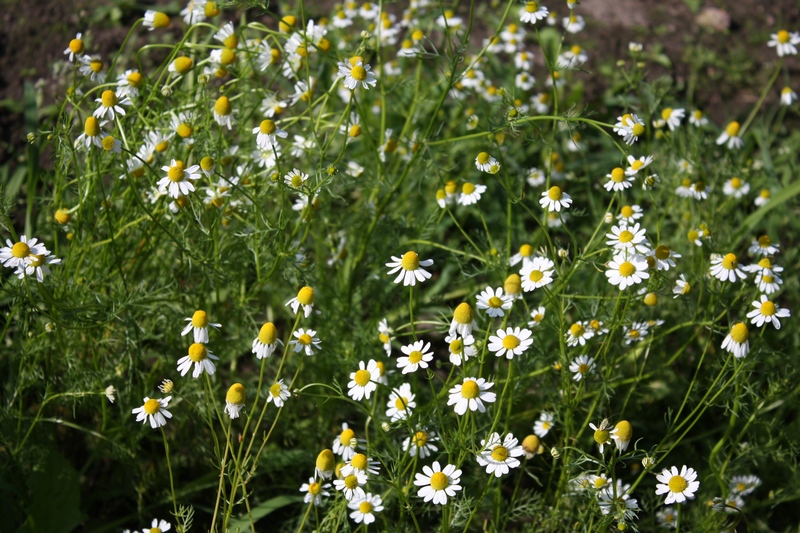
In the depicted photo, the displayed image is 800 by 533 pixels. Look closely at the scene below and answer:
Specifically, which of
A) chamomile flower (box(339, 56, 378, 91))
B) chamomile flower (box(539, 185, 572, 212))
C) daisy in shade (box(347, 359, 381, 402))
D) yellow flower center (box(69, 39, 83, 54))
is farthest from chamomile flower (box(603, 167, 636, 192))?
yellow flower center (box(69, 39, 83, 54))

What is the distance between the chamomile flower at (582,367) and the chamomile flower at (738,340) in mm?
349

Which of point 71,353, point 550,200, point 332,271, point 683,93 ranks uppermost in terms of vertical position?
point 550,200

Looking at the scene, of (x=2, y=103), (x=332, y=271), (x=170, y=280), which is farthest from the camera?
(x=2, y=103)

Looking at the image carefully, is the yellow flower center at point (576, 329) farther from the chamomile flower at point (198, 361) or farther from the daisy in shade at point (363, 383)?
the chamomile flower at point (198, 361)

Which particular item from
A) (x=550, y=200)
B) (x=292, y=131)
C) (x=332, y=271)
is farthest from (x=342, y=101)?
(x=550, y=200)

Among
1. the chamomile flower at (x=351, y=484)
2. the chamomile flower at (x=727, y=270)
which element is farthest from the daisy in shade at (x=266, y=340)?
the chamomile flower at (x=727, y=270)

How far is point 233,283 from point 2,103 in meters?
1.97

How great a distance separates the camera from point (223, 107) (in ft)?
7.40

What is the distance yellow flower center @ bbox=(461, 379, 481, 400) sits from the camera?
195 cm

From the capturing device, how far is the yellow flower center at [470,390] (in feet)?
6.40

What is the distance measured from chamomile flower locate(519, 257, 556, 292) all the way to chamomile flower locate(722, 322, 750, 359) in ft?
1.54

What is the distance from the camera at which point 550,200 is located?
7.48 ft

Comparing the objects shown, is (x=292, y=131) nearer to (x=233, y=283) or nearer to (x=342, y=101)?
(x=342, y=101)

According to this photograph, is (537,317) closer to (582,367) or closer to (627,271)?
(582,367)
